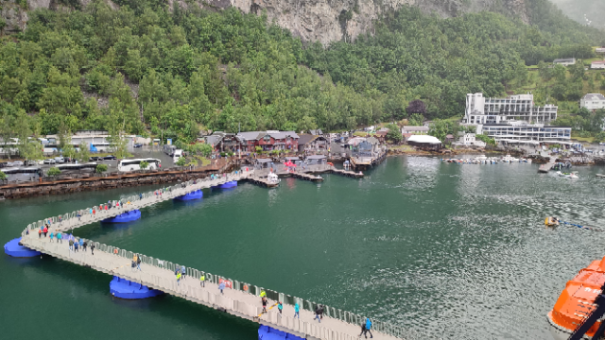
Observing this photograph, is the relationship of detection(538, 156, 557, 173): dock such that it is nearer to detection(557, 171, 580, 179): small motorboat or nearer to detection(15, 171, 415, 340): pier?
detection(557, 171, 580, 179): small motorboat

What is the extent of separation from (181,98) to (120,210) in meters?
74.7

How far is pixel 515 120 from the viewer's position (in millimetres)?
144000

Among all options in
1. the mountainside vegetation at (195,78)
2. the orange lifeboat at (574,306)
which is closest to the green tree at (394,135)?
the mountainside vegetation at (195,78)

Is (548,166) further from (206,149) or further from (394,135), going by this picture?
(206,149)

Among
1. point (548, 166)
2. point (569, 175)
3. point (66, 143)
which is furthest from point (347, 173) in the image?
point (66, 143)

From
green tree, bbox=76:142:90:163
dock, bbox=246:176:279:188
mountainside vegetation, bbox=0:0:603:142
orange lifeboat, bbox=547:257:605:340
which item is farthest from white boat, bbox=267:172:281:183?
orange lifeboat, bbox=547:257:605:340

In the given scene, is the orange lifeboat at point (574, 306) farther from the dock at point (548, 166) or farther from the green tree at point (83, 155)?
the green tree at point (83, 155)

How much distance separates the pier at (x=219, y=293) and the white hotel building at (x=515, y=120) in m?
114

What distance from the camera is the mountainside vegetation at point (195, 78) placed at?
10081cm

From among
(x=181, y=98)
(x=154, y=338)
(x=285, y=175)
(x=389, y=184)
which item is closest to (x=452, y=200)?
(x=389, y=184)

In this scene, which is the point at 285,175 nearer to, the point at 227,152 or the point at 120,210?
the point at 227,152

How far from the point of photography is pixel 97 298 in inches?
1268

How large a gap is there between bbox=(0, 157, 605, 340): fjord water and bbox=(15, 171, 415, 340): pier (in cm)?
174

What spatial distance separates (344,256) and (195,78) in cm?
9854
